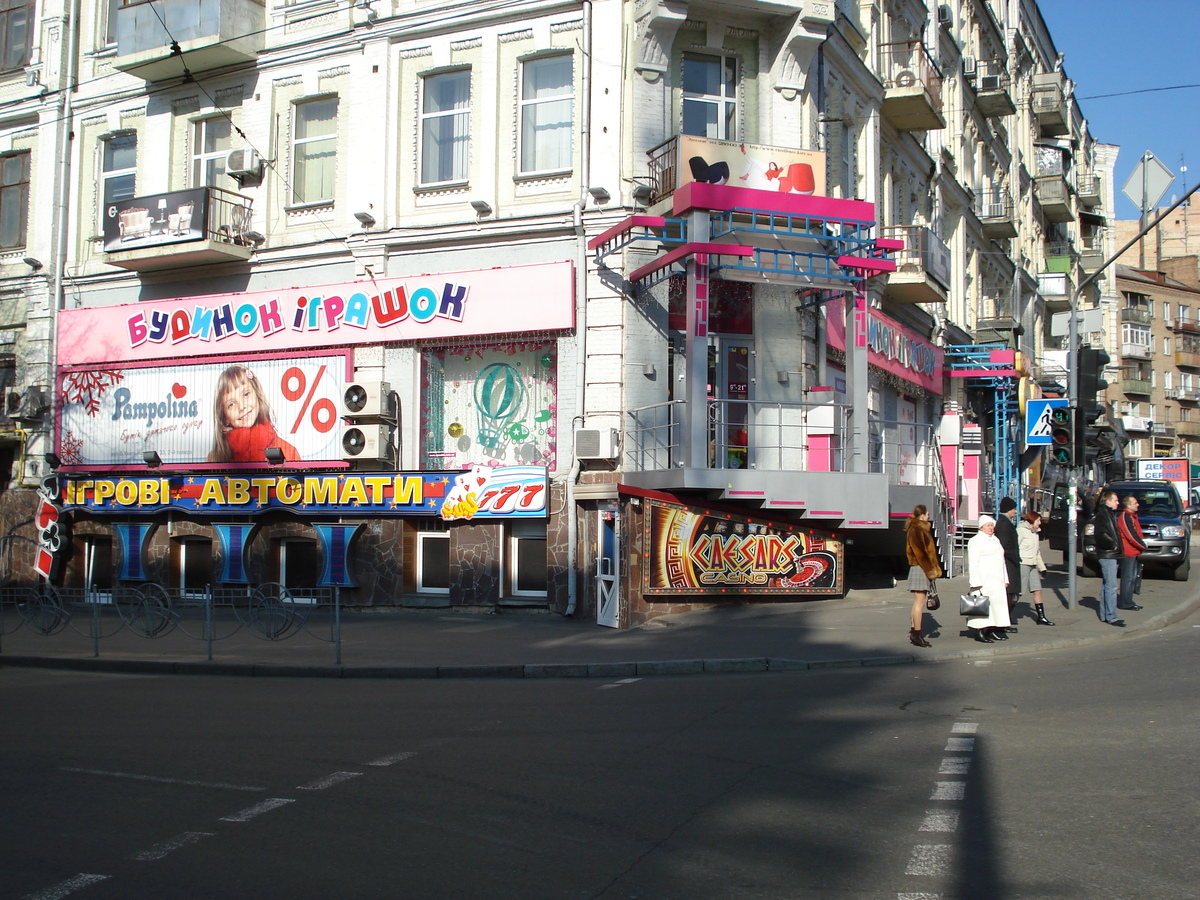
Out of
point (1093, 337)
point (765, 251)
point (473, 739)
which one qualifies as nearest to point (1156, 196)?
point (765, 251)

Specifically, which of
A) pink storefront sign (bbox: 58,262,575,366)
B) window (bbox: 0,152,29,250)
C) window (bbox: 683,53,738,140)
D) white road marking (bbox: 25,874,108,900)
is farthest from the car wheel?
window (bbox: 0,152,29,250)

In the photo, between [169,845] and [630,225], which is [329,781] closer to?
[169,845]

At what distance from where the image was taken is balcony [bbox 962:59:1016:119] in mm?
32062

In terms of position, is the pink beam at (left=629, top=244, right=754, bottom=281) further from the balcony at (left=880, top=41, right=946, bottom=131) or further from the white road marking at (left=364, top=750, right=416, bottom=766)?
the white road marking at (left=364, top=750, right=416, bottom=766)

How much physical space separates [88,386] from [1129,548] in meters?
18.9

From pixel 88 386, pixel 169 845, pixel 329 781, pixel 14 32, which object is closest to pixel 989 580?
pixel 329 781

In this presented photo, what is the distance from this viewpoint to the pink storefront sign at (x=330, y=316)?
57.2ft

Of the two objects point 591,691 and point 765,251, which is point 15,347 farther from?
point 591,691

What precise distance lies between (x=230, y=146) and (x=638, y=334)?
9408 millimetres

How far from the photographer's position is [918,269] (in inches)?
892

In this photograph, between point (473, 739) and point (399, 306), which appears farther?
point (399, 306)

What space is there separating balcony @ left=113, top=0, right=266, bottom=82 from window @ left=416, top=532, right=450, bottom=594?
965 cm

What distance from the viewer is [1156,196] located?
18.7 meters

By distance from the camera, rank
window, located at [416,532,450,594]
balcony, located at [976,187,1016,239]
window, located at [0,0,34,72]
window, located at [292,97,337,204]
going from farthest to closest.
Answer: balcony, located at [976,187,1016,239]
window, located at [0,0,34,72]
window, located at [292,97,337,204]
window, located at [416,532,450,594]
